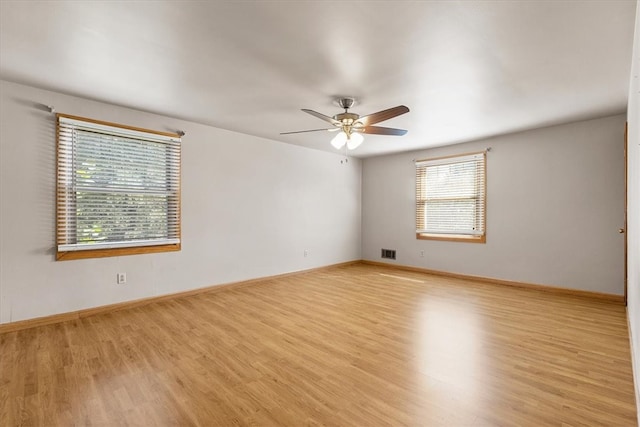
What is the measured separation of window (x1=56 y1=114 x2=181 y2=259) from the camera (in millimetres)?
3297

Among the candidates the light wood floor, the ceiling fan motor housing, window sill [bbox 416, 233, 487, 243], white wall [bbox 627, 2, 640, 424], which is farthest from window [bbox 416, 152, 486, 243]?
the ceiling fan motor housing

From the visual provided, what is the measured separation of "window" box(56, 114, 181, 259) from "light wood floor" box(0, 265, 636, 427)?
32.4 inches

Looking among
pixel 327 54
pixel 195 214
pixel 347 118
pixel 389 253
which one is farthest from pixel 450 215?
pixel 195 214

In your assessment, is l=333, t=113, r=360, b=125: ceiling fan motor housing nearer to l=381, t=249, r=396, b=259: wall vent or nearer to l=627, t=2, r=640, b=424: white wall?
l=627, t=2, r=640, b=424: white wall

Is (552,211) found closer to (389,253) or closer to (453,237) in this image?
(453,237)

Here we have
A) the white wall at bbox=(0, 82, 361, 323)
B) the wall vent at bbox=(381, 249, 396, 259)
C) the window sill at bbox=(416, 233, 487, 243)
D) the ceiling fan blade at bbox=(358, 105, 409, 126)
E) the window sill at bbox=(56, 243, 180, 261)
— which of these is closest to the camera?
the ceiling fan blade at bbox=(358, 105, 409, 126)

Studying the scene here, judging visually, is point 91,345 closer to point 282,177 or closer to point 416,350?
point 416,350

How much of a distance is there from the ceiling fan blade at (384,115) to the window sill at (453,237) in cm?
312

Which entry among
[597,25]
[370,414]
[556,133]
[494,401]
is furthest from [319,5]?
[556,133]

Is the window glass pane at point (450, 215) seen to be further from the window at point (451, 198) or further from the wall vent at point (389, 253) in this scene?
the wall vent at point (389, 253)

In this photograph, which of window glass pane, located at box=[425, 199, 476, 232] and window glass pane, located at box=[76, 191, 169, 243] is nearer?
window glass pane, located at box=[76, 191, 169, 243]

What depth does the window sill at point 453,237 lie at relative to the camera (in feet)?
16.7

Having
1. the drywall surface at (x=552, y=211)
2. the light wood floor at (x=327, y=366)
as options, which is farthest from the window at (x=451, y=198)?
the light wood floor at (x=327, y=366)

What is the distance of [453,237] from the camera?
5422 millimetres
